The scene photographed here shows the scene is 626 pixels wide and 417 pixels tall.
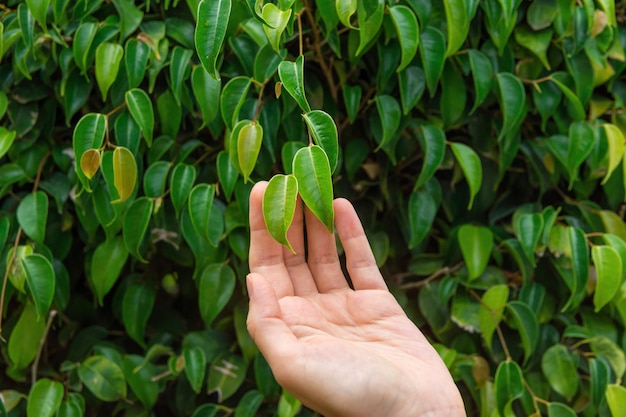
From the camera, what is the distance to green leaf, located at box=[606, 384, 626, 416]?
117 cm

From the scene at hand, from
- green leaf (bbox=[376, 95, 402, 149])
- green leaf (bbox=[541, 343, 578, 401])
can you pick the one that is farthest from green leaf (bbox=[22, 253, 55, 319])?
green leaf (bbox=[541, 343, 578, 401])

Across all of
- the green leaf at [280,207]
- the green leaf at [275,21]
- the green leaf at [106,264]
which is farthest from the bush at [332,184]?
the green leaf at [280,207]

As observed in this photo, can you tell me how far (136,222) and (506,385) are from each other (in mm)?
659

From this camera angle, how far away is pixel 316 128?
32.4 inches

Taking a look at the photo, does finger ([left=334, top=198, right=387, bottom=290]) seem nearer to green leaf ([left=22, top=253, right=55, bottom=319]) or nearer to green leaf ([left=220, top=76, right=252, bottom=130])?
green leaf ([left=220, top=76, right=252, bottom=130])

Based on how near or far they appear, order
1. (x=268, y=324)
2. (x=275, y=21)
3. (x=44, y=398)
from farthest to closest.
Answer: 1. (x=44, y=398)
2. (x=275, y=21)
3. (x=268, y=324)

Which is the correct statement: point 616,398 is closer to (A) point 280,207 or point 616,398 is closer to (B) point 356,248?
(B) point 356,248

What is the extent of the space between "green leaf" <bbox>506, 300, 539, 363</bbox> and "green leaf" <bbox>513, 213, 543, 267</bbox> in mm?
75

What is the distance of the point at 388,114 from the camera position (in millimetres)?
1166

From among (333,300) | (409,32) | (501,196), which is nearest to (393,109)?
(409,32)

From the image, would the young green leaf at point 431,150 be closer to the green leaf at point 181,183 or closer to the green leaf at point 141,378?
the green leaf at point 181,183

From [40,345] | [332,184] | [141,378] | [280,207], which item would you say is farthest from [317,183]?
[40,345]

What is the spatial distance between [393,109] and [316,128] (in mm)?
377

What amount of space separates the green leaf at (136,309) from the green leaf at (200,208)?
23 centimetres
